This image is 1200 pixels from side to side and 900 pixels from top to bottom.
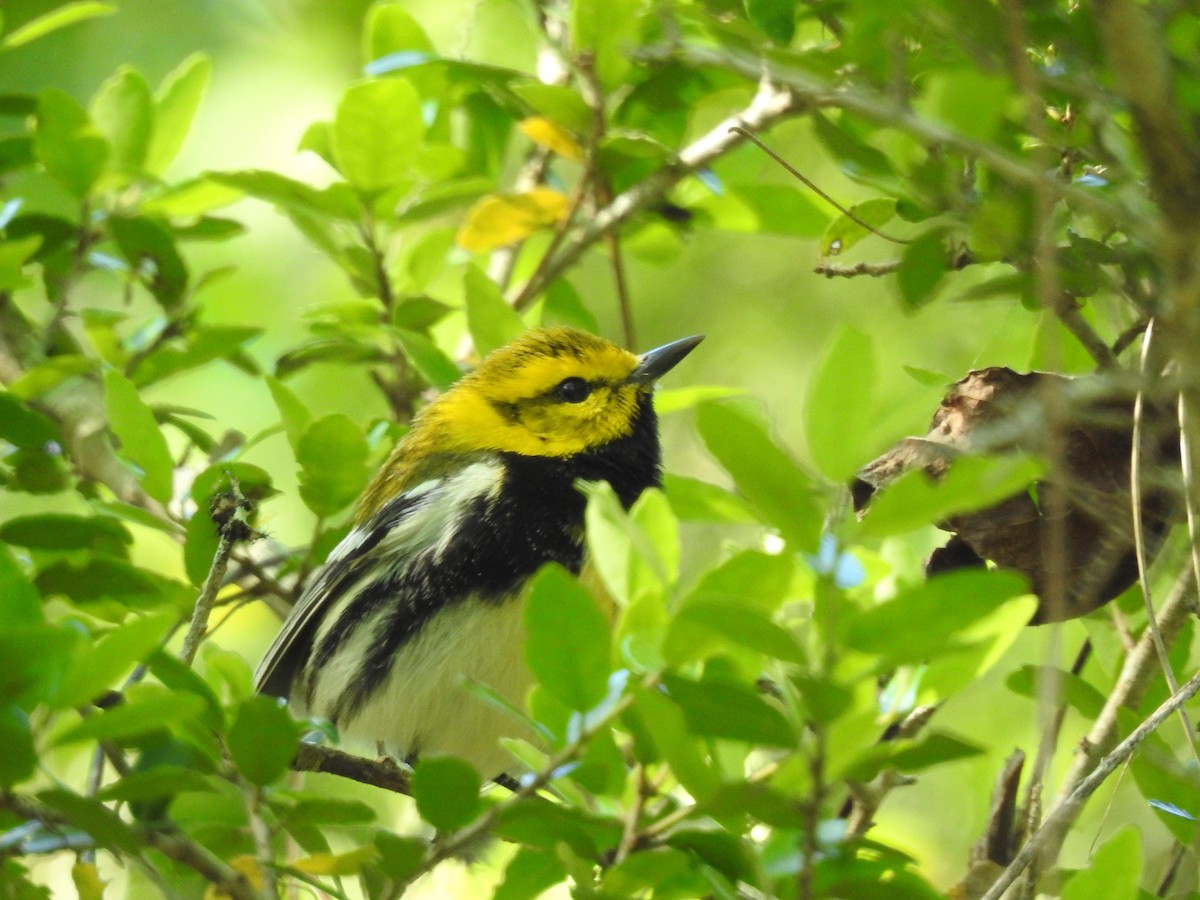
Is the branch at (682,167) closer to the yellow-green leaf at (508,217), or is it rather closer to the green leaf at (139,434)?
the yellow-green leaf at (508,217)

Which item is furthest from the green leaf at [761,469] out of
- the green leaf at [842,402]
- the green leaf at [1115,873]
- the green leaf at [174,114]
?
the green leaf at [174,114]

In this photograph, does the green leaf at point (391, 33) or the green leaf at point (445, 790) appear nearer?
the green leaf at point (445, 790)

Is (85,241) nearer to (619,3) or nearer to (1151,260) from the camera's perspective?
(619,3)

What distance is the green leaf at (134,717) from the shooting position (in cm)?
159

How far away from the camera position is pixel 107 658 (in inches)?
63.0

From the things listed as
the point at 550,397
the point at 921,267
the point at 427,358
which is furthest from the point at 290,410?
the point at 921,267

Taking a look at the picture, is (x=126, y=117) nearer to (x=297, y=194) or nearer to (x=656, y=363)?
(x=297, y=194)

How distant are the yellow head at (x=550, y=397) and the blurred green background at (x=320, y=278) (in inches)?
42.0

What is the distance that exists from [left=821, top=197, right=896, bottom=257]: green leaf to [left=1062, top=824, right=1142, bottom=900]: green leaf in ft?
3.34

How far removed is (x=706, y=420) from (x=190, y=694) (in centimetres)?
73

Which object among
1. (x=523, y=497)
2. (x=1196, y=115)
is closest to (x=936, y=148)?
(x=1196, y=115)

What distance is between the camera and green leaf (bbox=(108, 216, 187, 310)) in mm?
3219

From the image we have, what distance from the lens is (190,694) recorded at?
1.68 meters

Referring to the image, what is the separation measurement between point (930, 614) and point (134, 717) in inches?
35.1
